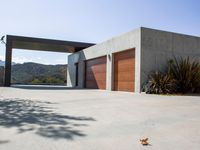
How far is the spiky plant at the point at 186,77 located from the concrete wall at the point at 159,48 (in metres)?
0.95

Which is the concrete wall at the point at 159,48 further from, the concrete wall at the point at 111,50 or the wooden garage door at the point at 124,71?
the wooden garage door at the point at 124,71

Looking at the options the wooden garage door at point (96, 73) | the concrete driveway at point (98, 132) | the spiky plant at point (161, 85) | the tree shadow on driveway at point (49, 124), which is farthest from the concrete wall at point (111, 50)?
the tree shadow on driveway at point (49, 124)

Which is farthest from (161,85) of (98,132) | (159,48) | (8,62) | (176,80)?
(8,62)

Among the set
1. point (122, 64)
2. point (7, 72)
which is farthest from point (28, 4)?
point (7, 72)

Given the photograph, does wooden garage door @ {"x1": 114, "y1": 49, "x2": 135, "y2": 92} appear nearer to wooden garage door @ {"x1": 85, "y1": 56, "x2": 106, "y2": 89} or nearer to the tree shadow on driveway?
wooden garage door @ {"x1": 85, "y1": 56, "x2": 106, "y2": 89}

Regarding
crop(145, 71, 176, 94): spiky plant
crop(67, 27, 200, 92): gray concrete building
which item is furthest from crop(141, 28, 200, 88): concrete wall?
crop(145, 71, 176, 94): spiky plant

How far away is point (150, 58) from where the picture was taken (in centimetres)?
1331

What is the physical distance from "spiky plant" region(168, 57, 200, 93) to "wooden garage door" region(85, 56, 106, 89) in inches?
231

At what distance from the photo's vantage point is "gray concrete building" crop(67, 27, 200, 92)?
1313 centimetres

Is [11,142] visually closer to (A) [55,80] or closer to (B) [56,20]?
(B) [56,20]

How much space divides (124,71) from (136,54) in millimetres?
1834

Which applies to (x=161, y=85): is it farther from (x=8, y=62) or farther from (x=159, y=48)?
(x=8, y=62)

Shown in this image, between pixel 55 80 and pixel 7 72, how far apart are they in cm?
1442

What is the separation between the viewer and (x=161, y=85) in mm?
11969
